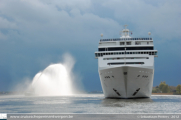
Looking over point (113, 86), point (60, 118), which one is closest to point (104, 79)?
point (113, 86)

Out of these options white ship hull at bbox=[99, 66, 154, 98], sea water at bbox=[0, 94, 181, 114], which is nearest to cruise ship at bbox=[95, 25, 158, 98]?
white ship hull at bbox=[99, 66, 154, 98]

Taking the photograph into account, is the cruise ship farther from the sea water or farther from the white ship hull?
the sea water

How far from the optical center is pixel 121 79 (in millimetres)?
51938

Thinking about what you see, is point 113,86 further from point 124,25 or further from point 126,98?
point 124,25

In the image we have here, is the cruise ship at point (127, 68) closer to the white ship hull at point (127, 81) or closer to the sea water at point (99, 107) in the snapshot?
the white ship hull at point (127, 81)

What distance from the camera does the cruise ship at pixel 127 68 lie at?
5162cm

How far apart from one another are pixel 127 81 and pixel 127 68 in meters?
2.76

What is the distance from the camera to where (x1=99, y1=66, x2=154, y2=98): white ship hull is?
51281mm

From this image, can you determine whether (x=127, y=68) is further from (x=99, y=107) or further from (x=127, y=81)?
(x=99, y=107)

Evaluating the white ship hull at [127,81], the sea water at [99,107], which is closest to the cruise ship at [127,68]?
the white ship hull at [127,81]

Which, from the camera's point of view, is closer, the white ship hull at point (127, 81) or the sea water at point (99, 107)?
the sea water at point (99, 107)

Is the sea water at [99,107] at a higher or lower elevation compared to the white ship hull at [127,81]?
lower

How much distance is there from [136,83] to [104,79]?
7041 mm

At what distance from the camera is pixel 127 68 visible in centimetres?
5072
